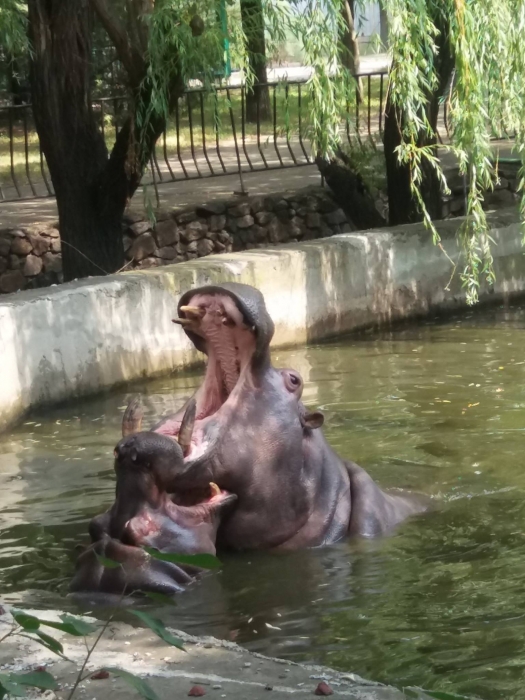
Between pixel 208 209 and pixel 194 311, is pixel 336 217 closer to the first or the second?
pixel 208 209

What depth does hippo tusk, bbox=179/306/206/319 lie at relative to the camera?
4.79 metres

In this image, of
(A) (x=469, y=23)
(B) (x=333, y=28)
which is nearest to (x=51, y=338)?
(B) (x=333, y=28)

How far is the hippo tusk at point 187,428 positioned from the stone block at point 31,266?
8414mm

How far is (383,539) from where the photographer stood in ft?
17.7

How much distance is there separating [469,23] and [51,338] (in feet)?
11.4

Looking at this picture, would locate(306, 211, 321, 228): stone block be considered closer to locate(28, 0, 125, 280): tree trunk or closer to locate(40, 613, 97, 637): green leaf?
locate(28, 0, 125, 280): tree trunk

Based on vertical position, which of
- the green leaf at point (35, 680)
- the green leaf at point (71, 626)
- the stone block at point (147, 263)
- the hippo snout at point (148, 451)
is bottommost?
the stone block at point (147, 263)

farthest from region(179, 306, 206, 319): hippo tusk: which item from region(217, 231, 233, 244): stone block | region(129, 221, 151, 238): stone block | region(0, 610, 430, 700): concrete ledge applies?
region(217, 231, 233, 244): stone block

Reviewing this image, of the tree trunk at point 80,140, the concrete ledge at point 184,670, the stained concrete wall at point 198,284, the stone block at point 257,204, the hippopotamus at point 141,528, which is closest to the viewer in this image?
the concrete ledge at point 184,670

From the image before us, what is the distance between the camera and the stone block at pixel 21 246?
12.8 m

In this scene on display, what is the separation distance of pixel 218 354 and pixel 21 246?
27.0 ft

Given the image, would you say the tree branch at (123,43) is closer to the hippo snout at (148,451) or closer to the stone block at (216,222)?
the stone block at (216,222)

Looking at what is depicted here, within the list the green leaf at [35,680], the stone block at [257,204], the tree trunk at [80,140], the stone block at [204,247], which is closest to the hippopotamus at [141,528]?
the green leaf at [35,680]

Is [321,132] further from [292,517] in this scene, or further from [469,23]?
[292,517]
